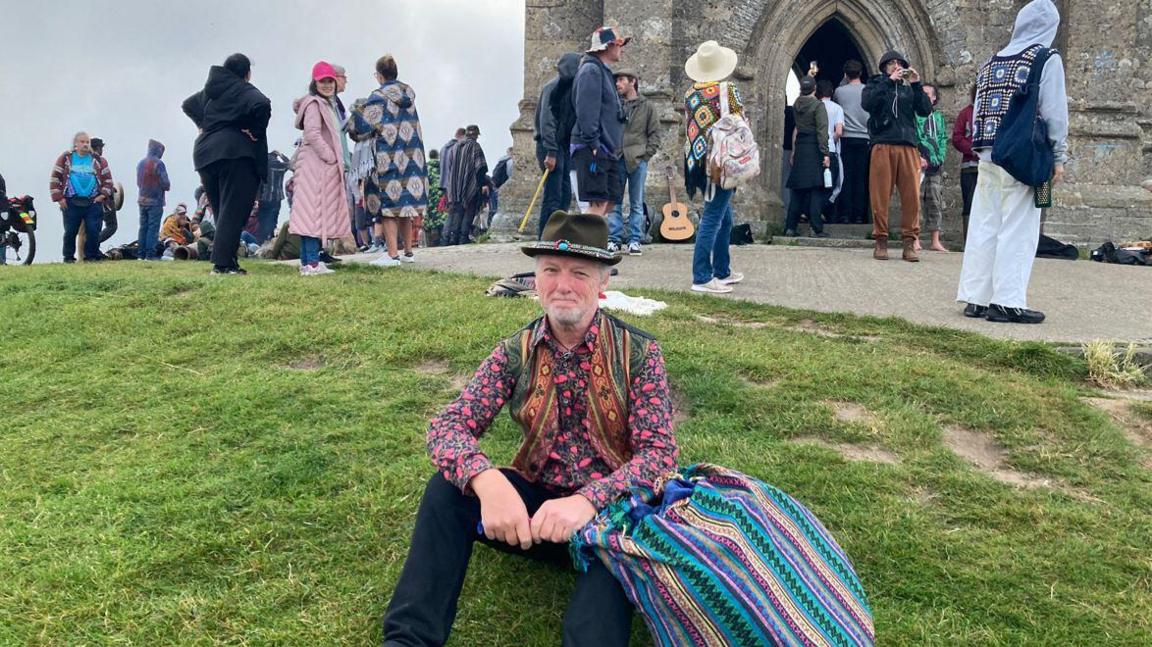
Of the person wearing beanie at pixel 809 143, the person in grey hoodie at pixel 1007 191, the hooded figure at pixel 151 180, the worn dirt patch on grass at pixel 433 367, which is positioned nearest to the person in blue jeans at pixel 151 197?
the hooded figure at pixel 151 180

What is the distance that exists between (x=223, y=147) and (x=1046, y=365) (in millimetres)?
6587

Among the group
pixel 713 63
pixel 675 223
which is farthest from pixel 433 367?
pixel 675 223

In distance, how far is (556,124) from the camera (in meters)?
8.02

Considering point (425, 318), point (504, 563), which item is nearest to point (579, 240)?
point (504, 563)

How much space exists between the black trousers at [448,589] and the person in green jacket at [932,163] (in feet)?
29.8

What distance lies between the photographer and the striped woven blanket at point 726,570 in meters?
2.12

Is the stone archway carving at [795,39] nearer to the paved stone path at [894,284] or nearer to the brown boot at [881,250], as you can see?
the paved stone path at [894,284]

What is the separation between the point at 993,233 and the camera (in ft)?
20.0

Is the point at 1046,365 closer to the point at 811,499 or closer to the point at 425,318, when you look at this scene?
the point at 811,499

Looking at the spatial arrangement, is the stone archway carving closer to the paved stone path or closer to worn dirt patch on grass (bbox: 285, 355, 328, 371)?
the paved stone path

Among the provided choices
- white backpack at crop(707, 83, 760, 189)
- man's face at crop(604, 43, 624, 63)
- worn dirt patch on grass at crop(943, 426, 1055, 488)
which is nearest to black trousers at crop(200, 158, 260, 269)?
man's face at crop(604, 43, 624, 63)

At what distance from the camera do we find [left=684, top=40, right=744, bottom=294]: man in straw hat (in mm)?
6695

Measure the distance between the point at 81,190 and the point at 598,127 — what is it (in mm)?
7744

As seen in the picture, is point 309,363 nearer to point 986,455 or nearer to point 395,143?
point 986,455
